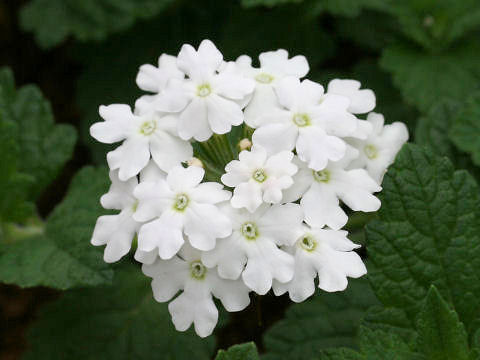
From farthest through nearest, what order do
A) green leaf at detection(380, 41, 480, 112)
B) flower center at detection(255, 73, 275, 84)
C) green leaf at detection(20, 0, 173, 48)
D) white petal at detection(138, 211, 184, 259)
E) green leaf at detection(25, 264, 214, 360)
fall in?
green leaf at detection(20, 0, 173, 48)
green leaf at detection(380, 41, 480, 112)
green leaf at detection(25, 264, 214, 360)
flower center at detection(255, 73, 275, 84)
white petal at detection(138, 211, 184, 259)

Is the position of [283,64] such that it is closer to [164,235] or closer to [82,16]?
[164,235]

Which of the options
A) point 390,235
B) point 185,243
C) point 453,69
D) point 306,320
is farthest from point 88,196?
point 453,69

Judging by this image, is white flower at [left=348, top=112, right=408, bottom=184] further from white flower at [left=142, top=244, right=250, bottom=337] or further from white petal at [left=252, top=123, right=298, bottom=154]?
white flower at [left=142, top=244, right=250, bottom=337]

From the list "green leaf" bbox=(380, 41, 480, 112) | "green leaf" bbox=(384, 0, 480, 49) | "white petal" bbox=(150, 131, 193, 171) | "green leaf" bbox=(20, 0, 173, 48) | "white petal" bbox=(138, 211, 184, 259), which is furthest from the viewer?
"green leaf" bbox=(20, 0, 173, 48)

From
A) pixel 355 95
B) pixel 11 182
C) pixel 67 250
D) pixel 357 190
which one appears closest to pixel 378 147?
pixel 355 95

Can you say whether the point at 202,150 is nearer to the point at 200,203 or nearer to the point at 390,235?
the point at 200,203

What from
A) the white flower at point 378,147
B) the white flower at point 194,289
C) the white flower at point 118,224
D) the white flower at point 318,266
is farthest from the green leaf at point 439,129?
the white flower at point 118,224

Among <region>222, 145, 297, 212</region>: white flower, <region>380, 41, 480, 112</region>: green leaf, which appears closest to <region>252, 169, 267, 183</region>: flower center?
<region>222, 145, 297, 212</region>: white flower
